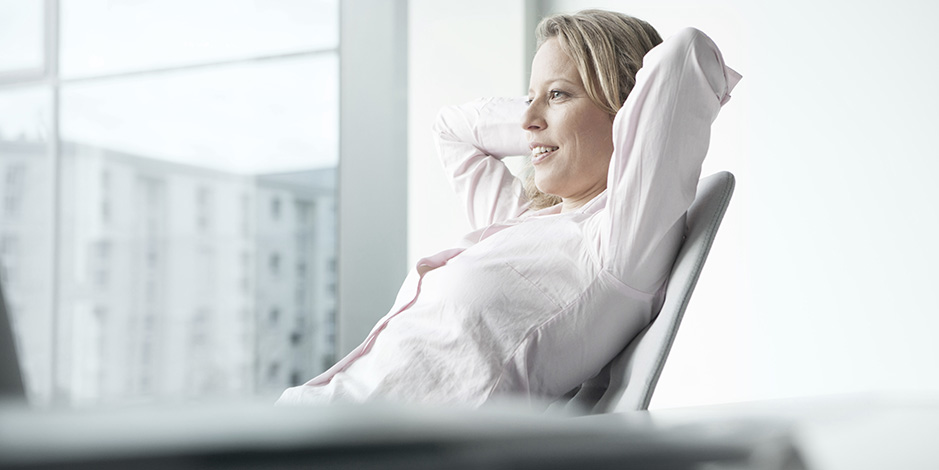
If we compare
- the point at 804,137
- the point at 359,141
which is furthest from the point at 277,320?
the point at 804,137

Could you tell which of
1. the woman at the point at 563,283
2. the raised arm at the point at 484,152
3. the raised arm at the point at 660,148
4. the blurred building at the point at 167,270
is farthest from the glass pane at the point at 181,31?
the raised arm at the point at 660,148

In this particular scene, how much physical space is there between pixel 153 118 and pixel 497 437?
687 cm

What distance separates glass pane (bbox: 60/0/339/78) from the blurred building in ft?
2.55

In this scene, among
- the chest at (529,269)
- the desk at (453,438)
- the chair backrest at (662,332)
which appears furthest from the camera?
the chest at (529,269)

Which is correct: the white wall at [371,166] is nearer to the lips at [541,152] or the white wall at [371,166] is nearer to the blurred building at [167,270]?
the blurred building at [167,270]

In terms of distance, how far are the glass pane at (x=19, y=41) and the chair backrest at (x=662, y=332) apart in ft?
20.8

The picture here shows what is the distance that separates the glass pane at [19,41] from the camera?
621cm

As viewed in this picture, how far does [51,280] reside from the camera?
5949 mm

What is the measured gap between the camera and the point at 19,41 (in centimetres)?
624

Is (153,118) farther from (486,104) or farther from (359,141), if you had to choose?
(486,104)

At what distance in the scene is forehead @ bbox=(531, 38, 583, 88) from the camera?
144 centimetres

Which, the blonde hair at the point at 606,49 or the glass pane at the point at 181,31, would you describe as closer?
the blonde hair at the point at 606,49

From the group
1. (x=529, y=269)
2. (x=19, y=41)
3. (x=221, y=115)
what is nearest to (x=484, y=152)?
(x=529, y=269)

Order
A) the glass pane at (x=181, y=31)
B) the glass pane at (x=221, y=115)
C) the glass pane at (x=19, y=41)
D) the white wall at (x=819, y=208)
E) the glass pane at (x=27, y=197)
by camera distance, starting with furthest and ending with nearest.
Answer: the glass pane at (x=19, y=41)
the glass pane at (x=27, y=197)
the glass pane at (x=181, y=31)
the glass pane at (x=221, y=115)
the white wall at (x=819, y=208)
